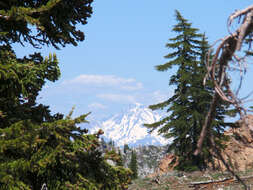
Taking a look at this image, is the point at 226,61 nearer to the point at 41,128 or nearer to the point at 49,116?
the point at 41,128

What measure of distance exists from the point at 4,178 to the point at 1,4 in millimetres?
4067

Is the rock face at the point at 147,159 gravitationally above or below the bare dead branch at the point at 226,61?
above

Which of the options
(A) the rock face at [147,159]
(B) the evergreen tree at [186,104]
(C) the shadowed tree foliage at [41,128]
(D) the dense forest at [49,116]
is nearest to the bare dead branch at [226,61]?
(D) the dense forest at [49,116]

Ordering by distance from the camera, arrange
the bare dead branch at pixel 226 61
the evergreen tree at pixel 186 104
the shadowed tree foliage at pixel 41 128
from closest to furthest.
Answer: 1. the bare dead branch at pixel 226 61
2. the shadowed tree foliage at pixel 41 128
3. the evergreen tree at pixel 186 104

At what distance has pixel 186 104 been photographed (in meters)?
22.2

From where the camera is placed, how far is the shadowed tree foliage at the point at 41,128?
449 cm

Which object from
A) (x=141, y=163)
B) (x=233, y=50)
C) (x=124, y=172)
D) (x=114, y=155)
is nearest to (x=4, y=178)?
(x=114, y=155)

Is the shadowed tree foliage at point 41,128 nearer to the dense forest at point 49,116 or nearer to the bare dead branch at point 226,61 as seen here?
the dense forest at point 49,116

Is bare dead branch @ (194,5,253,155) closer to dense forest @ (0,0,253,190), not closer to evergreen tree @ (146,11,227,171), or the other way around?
dense forest @ (0,0,253,190)

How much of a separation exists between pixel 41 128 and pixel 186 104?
1879 cm

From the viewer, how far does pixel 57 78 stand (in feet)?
20.5

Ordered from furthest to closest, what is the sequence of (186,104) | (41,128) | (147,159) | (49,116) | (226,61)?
1. (147,159)
2. (186,104)
3. (49,116)
4. (41,128)
5. (226,61)

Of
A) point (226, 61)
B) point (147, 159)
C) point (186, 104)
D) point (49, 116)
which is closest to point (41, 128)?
point (49, 116)

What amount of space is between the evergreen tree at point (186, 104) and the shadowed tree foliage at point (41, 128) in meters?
15.6
